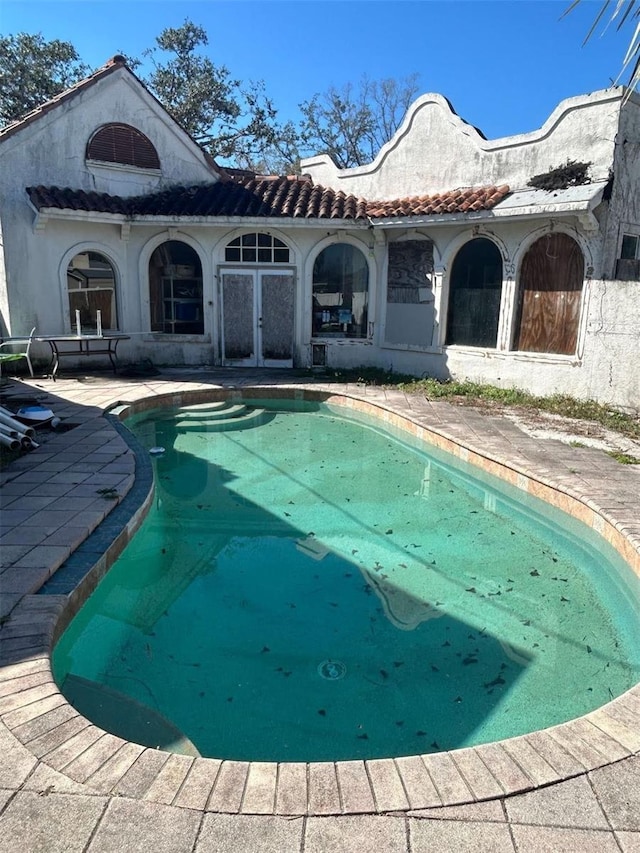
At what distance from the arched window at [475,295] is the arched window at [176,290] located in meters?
5.78

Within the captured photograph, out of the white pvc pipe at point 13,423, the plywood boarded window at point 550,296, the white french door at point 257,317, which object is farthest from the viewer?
the white french door at point 257,317

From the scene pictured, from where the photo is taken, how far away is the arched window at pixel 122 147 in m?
13.0

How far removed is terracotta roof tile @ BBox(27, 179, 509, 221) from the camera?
1166 cm

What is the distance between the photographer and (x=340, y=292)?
13.9m

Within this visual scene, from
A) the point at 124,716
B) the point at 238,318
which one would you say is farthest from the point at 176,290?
the point at 124,716

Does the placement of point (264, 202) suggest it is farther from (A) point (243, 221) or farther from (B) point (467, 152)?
(B) point (467, 152)

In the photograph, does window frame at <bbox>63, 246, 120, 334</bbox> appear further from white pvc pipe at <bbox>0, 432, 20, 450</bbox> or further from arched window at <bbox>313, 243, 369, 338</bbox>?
white pvc pipe at <bbox>0, 432, 20, 450</bbox>

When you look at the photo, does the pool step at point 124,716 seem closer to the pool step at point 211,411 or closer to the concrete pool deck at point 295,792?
the concrete pool deck at point 295,792

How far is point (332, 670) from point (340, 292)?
10.8 meters

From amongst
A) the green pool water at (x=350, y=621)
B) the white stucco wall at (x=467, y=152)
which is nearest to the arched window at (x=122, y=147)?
the white stucco wall at (x=467, y=152)

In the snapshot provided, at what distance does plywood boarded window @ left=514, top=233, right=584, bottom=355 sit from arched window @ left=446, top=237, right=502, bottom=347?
0.57 meters

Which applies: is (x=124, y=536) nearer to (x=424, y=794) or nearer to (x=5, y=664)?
(x=5, y=664)

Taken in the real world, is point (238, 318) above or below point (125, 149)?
below

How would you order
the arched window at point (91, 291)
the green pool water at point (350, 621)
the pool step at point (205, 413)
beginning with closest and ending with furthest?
1. the green pool water at point (350, 621)
2. the pool step at point (205, 413)
3. the arched window at point (91, 291)
